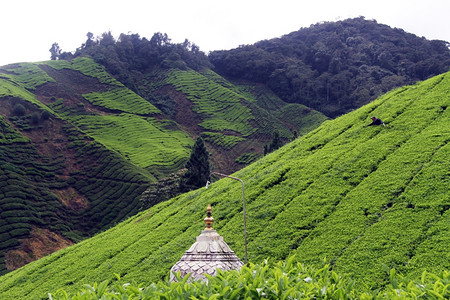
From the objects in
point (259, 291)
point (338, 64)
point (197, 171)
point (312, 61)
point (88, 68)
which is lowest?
point (197, 171)

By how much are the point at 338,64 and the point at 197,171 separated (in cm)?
8192


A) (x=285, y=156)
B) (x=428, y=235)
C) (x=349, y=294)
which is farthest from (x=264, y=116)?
(x=349, y=294)

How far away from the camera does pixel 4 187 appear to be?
169 ft

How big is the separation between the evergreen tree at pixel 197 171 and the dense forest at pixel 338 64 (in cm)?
6447

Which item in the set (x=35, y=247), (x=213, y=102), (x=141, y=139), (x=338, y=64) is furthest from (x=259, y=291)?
(x=338, y=64)

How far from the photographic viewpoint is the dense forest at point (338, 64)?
4094 inches

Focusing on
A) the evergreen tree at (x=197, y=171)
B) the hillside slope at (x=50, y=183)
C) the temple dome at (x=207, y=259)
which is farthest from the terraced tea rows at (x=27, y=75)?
the temple dome at (x=207, y=259)

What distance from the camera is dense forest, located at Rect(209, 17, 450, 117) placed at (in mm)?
104000

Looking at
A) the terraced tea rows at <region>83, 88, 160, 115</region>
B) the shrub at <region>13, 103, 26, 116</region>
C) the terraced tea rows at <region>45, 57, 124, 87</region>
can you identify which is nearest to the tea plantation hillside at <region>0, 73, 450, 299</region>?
the shrub at <region>13, 103, 26, 116</region>

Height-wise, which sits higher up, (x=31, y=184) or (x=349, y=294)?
(x=349, y=294)

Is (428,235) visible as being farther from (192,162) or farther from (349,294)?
(192,162)

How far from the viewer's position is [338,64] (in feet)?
373

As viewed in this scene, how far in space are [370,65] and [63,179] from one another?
85.2m

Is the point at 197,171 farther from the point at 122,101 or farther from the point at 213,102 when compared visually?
the point at 213,102
